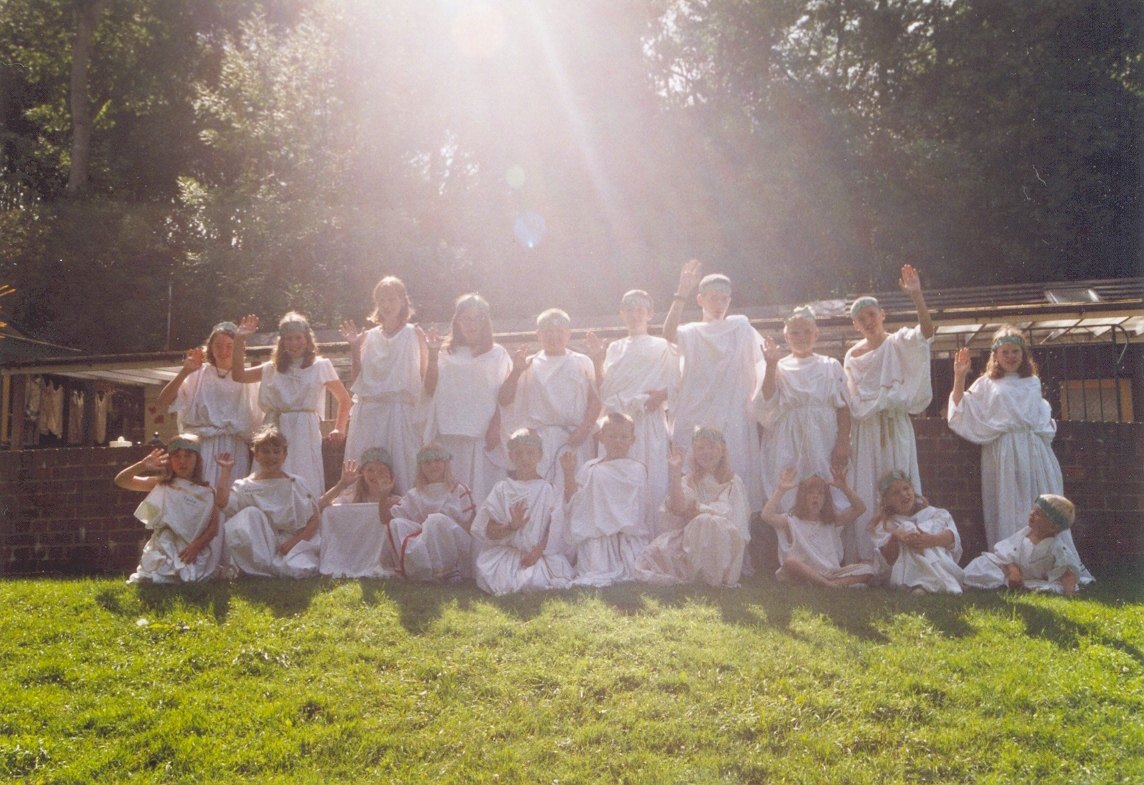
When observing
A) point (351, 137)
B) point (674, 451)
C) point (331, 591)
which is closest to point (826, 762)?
point (674, 451)

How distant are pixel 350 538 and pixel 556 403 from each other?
176 cm

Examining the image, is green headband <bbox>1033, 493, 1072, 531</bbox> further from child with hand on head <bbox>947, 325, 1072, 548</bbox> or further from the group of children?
child with hand on head <bbox>947, 325, 1072, 548</bbox>

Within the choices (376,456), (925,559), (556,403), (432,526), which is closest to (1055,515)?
(925,559)

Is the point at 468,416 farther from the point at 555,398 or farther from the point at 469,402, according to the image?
the point at 555,398

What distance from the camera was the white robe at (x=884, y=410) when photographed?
7.50 m

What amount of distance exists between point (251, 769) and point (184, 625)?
1.75 meters

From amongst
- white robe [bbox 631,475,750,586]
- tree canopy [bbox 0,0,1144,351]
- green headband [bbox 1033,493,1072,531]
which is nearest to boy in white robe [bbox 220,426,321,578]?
white robe [bbox 631,475,750,586]

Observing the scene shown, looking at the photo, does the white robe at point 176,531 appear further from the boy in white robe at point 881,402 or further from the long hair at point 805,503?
the boy in white robe at point 881,402

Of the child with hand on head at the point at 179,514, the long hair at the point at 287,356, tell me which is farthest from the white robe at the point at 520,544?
the long hair at the point at 287,356

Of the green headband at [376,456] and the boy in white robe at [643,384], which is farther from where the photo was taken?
the boy in white robe at [643,384]

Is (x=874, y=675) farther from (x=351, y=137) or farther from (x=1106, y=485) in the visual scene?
(x=351, y=137)

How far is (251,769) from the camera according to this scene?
14.2 feet

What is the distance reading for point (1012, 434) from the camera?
7.72 metres

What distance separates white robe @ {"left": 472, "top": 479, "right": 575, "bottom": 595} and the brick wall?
219cm
